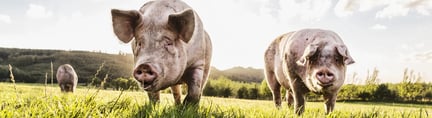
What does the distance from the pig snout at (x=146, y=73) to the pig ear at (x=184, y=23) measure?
648mm

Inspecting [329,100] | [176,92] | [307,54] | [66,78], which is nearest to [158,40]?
[307,54]

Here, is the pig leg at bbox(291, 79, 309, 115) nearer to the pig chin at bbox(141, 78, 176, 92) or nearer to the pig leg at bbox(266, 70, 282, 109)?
the pig leg at bbox(266, 70, 282, 109)

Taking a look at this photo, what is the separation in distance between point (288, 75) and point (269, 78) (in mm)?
2146

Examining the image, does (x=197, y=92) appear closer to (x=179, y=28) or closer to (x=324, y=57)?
(x=179, y=28)

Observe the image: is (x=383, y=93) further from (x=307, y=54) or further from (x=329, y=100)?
(x=307, y=54)

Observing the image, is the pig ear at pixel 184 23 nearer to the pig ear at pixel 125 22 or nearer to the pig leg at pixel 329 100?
the pig ear at pixel 125 22

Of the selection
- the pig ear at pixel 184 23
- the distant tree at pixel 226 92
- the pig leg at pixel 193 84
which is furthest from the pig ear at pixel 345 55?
the distant tree at pixel 226 92

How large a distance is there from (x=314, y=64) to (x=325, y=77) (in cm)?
31

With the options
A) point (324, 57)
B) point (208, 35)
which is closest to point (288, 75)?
point (324, 57)

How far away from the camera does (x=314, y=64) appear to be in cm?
564

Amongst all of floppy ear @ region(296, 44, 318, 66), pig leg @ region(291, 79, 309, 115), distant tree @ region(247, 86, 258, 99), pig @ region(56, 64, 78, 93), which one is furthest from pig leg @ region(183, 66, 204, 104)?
distant tree @ region(247, 86, 258, 99)

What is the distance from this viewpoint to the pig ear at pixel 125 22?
4.82 meters

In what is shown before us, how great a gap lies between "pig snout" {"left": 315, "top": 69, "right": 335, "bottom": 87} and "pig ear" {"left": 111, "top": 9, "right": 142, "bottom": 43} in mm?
2461

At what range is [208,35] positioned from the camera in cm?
681
